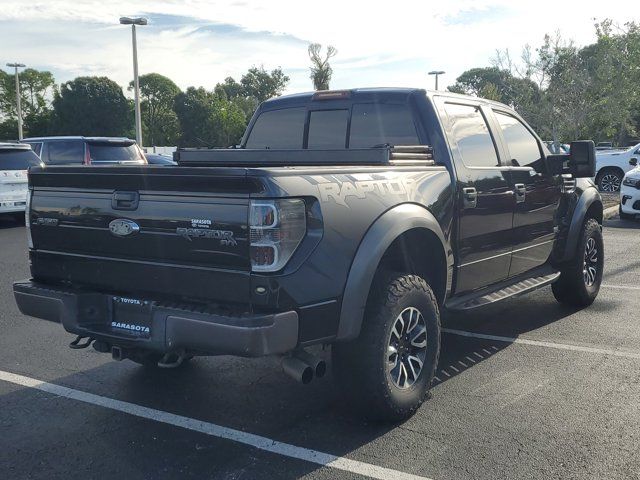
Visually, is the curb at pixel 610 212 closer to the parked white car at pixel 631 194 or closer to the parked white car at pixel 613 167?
the parked white car at pixel 631 194

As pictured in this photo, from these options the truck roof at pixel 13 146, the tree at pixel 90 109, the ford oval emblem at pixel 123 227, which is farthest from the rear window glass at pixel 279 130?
the tree at pixel 90 109

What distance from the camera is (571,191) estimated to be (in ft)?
19.8

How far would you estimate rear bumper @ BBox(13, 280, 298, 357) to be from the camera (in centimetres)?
301

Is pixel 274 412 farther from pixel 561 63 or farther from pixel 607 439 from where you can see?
pixel 561 63

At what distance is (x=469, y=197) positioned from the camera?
14.6 ft

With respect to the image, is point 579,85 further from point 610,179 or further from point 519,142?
point 519,142

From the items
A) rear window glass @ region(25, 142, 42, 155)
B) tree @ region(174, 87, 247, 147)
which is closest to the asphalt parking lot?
rear window glass @ region(25, 142, 42, 155)

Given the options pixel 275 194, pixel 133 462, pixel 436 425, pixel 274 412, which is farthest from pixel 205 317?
pixel 436 425

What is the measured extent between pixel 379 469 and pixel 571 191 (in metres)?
3.82

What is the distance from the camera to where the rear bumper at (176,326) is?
3008 mm

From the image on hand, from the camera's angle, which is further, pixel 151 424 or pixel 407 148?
pixel 407 148

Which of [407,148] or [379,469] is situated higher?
[407,148]

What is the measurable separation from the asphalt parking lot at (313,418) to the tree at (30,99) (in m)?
63.1

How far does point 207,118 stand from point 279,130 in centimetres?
5208
